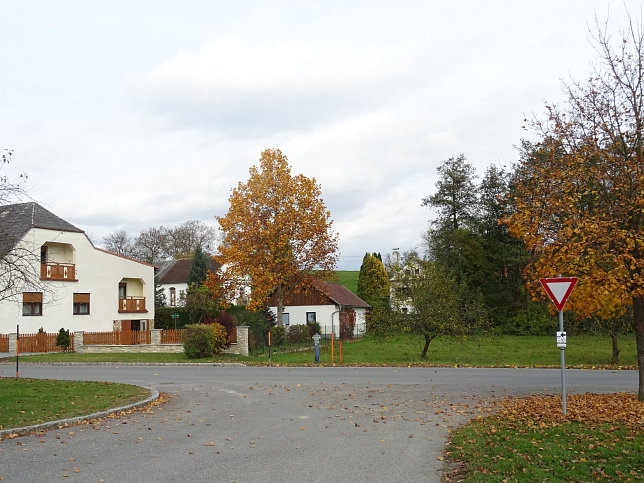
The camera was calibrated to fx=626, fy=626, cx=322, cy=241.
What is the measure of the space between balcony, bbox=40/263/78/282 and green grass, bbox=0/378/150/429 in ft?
68.3

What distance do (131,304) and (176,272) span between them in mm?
24587

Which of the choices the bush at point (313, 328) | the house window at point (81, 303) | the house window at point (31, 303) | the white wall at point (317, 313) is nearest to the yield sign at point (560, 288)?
the house window at point (31, 303)

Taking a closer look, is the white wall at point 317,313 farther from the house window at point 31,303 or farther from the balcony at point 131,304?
the house window at point 31,303

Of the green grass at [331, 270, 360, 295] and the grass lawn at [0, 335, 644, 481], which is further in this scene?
the green grass at [331, 270, 360, 295]

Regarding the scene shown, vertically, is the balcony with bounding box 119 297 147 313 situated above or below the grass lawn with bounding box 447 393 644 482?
above

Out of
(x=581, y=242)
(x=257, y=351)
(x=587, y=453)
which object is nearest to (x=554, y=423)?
(x=587, y=453)

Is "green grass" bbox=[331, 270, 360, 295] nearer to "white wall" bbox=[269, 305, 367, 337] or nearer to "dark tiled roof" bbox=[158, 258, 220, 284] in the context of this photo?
"dark tiled roof" bbox=[158, 258, 220, 284]

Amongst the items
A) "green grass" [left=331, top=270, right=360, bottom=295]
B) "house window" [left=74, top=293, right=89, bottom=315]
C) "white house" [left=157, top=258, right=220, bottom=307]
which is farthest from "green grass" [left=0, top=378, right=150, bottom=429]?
"green grass" [left=331, top=270, right=360, bottom=295]

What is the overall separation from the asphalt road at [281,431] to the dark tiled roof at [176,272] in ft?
159

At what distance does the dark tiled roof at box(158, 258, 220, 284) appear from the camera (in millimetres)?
67688

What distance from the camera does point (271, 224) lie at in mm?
36219

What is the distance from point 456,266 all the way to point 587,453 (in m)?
47.1

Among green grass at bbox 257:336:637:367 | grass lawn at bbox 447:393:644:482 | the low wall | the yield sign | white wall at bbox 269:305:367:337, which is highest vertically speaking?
the yield sign

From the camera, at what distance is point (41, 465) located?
26.9 feet
